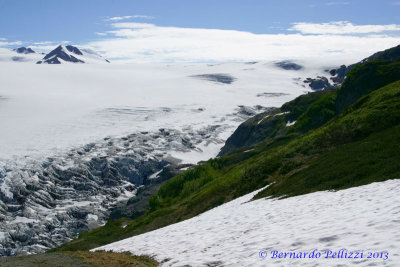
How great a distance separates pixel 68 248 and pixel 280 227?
39.3 metres

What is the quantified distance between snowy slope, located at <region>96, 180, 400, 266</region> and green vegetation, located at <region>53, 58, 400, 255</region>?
3326 mm

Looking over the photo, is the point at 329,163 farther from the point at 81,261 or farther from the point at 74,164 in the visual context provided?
the point at 74,164

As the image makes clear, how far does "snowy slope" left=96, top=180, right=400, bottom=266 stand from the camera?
1114 cm

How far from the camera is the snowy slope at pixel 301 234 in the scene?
11.1m

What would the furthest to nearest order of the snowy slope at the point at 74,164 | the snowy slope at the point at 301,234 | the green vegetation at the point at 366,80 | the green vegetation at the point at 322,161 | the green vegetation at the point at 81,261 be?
the snowy slope at the point at 74,164
the green vegetation at the point at 366,80
the green vegetation at the point at 322,161
the green vegetation at the point at 81,261
the snowy slope at the point at 301,234

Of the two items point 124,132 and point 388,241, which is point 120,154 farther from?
point 388,241

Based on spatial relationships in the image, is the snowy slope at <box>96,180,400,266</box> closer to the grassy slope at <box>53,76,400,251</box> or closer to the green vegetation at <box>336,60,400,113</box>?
the grassy slope at <box>53,76,400,251</box>

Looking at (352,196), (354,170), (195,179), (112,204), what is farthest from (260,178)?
(112,204)

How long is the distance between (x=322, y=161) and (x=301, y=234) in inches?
700

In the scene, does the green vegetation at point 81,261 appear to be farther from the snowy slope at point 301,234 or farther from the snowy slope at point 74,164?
the snowy slope at point 74,164

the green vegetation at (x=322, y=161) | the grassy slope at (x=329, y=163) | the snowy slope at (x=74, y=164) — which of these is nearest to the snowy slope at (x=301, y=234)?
the grassy slope at (x=329, y=163)

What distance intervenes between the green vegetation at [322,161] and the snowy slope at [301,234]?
10.9 feet

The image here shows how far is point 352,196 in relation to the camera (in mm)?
18438

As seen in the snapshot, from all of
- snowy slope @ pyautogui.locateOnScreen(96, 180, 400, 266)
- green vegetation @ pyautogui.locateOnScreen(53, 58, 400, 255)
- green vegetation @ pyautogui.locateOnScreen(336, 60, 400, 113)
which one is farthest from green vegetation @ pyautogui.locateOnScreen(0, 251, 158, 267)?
green vegetation @ pyautogui.locateOnScreen(336, 60, 400, 113)
